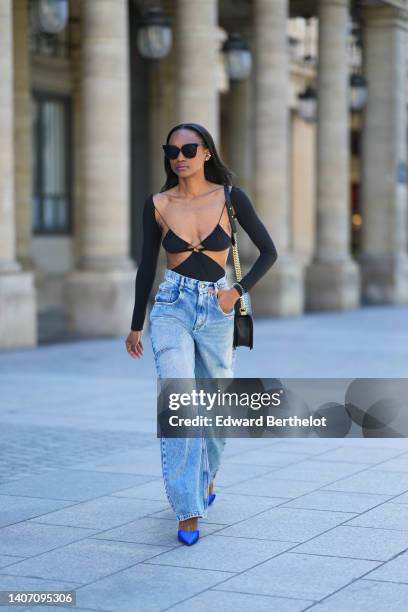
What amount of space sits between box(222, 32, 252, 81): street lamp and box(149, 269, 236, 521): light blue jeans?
17887 mm

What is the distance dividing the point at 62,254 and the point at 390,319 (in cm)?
679

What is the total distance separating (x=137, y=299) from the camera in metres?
7.28

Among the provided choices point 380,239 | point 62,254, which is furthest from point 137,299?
point 380,239

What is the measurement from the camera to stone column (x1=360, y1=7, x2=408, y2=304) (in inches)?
1234

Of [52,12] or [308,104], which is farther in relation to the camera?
[308,104]

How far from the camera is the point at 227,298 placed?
7004 millimetres

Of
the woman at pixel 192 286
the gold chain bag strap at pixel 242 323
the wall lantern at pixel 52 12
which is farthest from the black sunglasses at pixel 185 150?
the wall lantern at pixel 52 12

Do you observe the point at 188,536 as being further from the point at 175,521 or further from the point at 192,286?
the point at 192,286

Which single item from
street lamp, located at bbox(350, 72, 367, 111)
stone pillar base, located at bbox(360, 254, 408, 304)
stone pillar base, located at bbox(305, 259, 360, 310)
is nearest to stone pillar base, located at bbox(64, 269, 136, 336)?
stone pillar base, located at bbox(305, 259, 360, 310)

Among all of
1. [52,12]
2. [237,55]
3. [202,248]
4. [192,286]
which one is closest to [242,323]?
[192,286]

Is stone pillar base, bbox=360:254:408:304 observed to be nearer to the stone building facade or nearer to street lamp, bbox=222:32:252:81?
the stone building facade

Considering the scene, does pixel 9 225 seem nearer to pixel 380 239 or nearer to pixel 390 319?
pixel 390 319

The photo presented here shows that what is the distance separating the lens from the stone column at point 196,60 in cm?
2303

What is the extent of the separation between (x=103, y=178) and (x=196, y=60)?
133 inches
